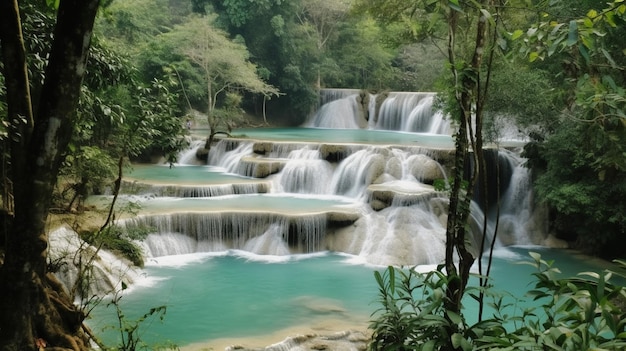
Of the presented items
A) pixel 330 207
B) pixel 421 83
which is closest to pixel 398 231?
pixel 330 207

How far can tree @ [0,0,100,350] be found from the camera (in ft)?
7.22

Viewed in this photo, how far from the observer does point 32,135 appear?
2.29 metres

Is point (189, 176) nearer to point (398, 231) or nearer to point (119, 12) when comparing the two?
point (398, 231)

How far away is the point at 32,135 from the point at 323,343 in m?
4.69

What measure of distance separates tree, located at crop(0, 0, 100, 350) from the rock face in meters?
3.86

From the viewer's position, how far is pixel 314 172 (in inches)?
549

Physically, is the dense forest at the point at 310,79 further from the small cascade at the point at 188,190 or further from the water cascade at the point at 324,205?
the small cascade at the point at 188,190

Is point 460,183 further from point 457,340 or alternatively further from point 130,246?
point 130,246

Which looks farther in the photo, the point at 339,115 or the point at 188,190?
the point at 339,115

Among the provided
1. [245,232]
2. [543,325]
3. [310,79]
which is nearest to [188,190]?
[245,232]

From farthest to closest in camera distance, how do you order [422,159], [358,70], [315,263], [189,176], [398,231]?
1. [358,70]
2. [189,176]
3. [422,159]
4. [398,231]
5. [315,263]

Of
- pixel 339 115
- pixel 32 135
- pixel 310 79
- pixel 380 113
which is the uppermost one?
pixel 310 79

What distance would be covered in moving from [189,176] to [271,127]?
12.7 metres

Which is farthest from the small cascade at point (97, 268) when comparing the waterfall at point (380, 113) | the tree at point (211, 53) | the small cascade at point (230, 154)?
the waterfall at point (380, 113)
